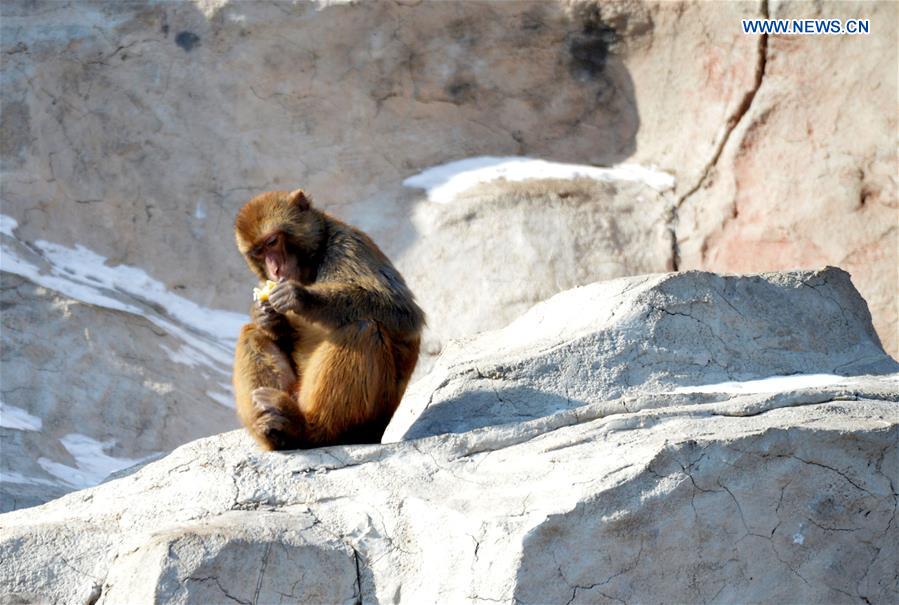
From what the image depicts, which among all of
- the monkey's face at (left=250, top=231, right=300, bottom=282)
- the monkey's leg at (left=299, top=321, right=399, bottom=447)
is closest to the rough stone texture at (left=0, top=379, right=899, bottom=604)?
the monkey's leg at (left=299, top=321, right=399, bottom=447)

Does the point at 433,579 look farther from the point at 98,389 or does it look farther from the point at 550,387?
the point at 98,389

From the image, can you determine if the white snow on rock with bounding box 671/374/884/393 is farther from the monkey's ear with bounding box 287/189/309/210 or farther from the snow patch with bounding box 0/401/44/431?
the snow patch with bounding box 0/401/44/431

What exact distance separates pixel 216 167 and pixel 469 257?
7.46ft

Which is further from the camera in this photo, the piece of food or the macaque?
the piece of food

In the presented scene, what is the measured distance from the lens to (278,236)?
581cm

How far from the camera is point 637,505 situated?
4.74 m

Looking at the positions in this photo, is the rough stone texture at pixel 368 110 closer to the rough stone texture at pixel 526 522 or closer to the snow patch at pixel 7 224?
the snow patch at pixel 7 224

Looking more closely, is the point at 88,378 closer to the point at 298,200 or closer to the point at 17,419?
the point at 17,419

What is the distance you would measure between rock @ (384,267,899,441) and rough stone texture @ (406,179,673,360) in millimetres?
3743

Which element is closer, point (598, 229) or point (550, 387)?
point (550, 387)

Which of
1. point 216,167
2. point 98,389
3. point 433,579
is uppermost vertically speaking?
point 433,579

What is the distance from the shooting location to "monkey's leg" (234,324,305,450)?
5.36m

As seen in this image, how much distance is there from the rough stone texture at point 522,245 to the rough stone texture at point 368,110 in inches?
4.6

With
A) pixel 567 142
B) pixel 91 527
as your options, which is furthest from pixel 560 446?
pixel 567 142
